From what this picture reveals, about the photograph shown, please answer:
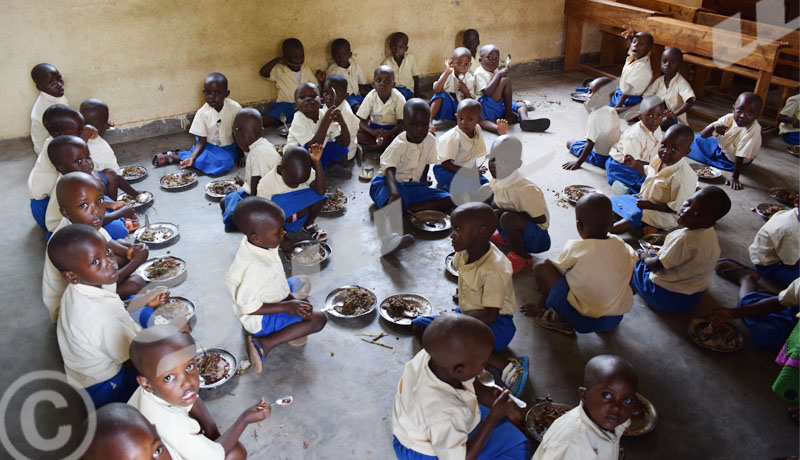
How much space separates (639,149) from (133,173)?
5.01 meters

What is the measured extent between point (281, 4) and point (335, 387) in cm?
526

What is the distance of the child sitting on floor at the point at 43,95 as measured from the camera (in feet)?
17.9

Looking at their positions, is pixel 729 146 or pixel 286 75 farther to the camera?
pixel 286 75

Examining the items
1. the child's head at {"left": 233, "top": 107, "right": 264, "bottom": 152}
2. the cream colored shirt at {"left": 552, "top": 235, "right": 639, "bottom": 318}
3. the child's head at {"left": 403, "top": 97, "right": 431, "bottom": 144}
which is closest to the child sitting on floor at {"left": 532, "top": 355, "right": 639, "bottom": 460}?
the cream colored shirt at {"left": 552, "top": 235, "right": 639, "bottom": 318}

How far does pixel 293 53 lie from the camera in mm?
6770

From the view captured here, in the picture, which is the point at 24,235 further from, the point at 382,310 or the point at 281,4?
the point at 281,4

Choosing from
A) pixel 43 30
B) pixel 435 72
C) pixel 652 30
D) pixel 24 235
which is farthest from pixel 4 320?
pixel 652 30

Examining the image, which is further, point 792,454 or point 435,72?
point 435,72

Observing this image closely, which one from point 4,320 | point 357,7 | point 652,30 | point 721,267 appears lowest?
point 721,267

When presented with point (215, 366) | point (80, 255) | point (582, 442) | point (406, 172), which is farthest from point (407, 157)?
point (582, 442)

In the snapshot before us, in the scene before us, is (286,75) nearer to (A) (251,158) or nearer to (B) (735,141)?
(A) (251,158)

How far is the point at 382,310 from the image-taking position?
3.68 meters

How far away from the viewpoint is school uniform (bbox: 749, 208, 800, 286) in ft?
12.4

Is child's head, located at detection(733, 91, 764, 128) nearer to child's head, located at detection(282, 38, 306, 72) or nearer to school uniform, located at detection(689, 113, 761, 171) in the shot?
school uniform, located at detection(689, 113, 761, 171)
